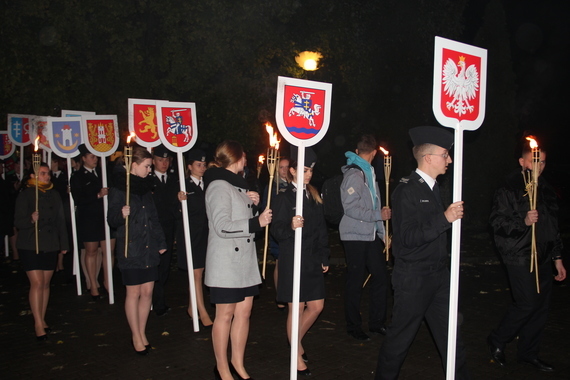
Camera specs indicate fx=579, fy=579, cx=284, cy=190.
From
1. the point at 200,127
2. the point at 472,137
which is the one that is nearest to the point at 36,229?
the point at 200,127

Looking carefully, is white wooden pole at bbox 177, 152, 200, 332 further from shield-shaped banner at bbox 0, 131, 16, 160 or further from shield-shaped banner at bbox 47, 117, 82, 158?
shield-shaped banner at bbox 0, 131, 16, 160

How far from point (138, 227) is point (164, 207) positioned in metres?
1.71

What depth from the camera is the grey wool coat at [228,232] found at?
16.9 ft

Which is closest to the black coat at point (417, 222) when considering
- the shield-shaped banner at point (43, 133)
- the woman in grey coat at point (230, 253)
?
the woman in grey coat at point (230, 253)

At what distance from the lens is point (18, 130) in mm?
Result: 12172

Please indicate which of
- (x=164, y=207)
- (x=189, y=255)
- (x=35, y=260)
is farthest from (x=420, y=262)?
(x=35, y=260)

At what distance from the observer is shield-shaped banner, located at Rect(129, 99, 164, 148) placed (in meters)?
8.24

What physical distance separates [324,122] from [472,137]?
1301 cm

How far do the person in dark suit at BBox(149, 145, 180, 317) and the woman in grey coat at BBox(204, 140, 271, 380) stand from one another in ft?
9.22

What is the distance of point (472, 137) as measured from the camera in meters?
17.3

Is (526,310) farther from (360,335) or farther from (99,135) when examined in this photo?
(99,135)

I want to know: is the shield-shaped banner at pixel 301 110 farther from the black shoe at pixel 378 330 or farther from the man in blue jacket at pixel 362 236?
the black shoe at pixel 378 330

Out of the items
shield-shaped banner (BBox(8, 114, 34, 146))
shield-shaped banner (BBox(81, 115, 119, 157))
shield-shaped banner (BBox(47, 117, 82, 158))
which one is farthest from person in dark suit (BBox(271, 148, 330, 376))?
shield-shaped banner (BBox(8, 114, 34, 146))

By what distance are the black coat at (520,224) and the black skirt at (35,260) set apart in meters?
5.16
